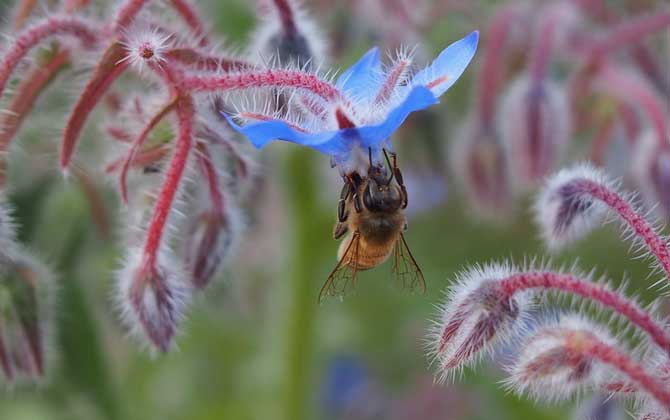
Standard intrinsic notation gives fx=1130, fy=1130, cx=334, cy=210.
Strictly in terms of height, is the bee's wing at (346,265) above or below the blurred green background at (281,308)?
below

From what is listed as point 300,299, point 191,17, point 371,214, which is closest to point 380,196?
point 371,214

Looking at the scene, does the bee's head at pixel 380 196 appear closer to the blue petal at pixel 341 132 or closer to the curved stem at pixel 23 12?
the blue petal at pixel 341 132

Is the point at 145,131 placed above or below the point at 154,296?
above

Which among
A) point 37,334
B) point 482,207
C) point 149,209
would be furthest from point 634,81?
point 37,334

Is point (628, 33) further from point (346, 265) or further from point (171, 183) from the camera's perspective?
point (171, 183)

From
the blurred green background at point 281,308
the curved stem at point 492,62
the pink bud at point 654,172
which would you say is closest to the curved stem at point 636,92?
the pink bud at point 654,172

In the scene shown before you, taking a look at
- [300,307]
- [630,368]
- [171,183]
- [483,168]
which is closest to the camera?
[630,368]

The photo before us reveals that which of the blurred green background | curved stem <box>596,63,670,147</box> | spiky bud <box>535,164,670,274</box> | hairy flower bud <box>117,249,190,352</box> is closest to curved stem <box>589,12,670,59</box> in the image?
curved stem <box>596,63,670,147</box>
